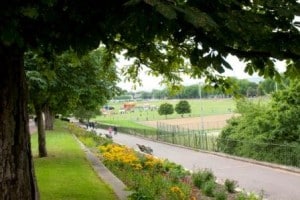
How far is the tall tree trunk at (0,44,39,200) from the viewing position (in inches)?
221

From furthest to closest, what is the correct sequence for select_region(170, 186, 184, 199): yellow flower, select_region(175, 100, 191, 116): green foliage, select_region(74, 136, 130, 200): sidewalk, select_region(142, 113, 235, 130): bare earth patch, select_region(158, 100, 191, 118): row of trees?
select_region(158, 100, 191, 118): row of trees
select_region(175, 100, 191, 116): green foliage
select_region(142, 113, 235, 130): bare earth patch
select_region(74, 136, 130, 200): sidewalk
select_region(170, 186, 184, 199): yellow flower

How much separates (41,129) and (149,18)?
2047 cm

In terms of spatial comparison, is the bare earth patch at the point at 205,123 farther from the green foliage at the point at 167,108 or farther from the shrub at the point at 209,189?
the shrub at the point at 209,189

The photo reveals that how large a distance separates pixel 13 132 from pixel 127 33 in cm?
225

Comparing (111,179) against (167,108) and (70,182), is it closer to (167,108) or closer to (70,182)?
(70,182)

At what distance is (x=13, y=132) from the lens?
18.6 ft

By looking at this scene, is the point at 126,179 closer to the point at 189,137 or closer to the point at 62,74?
the point at 62,74

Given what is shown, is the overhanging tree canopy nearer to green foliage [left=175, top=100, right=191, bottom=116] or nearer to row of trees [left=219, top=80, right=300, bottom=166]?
row of trees [left=219, top=80, right=300, bottom=166]

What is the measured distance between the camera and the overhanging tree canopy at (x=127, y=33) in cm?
363

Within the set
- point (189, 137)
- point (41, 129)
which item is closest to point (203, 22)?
point (41, 129)

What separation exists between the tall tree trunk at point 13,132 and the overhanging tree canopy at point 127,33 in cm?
1

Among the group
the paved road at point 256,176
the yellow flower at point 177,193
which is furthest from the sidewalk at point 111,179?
the paved road at point 256,176

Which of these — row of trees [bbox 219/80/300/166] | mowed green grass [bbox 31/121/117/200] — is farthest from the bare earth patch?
mowed green grass [bbox 31/121/117/200]

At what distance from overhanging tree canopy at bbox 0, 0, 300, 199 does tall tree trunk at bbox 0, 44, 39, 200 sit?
10 millimetres
